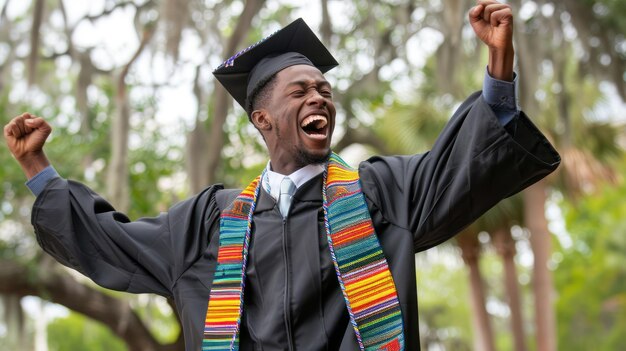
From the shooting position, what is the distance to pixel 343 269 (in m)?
2.89

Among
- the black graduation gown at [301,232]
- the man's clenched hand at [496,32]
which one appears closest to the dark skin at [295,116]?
the black graduation gown at [301,232]

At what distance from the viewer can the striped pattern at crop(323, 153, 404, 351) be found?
9.19ft

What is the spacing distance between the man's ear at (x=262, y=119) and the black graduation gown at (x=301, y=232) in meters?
0.21

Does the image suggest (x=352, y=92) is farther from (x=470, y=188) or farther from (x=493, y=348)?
(x=470, y=188)

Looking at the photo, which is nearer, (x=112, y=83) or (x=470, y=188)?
(x=470, y=188)

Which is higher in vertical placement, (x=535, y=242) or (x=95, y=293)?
(x=535, y=242)

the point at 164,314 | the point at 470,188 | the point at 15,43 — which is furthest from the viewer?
the point at 164,314

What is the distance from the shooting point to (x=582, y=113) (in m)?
11.9

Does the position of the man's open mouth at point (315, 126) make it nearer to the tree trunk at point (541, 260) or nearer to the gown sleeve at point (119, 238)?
the gown sleeve at point (119, 238)

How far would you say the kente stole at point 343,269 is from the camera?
2.81 meters

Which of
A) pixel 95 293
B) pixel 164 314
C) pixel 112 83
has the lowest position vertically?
pixel 164 314

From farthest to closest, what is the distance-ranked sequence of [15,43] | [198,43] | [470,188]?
[15,43] < [198,43] < [470,188]

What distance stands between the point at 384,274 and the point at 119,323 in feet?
26.2

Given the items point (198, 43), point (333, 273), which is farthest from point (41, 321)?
point (333, 273)
